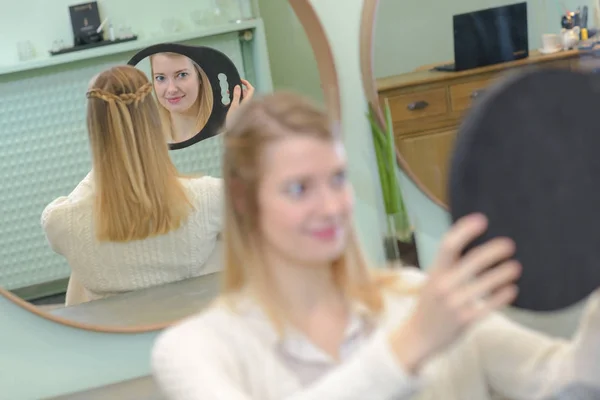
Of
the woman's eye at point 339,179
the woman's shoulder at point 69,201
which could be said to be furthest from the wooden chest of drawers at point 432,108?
the woman's eye at point 339,179

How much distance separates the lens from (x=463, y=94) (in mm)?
1456

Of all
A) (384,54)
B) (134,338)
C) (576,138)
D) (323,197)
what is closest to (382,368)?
(323,197)

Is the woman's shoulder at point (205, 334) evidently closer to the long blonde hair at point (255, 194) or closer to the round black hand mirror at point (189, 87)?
the long blonde hair at point (255, 194)

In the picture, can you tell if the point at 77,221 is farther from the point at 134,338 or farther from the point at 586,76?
the point at 586,76

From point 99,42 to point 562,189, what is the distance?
817 millimetres

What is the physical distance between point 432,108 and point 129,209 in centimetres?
58

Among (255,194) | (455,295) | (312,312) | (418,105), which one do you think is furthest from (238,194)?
(418,105)

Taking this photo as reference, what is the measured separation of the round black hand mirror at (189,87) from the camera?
129 cm

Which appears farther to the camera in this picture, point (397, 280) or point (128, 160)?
point (128, 160)

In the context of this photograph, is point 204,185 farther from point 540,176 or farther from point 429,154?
point 540,176

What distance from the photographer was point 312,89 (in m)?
1.38

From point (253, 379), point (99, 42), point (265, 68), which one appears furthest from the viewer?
point (265, 68)

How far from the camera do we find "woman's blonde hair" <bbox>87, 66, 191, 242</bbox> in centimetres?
125

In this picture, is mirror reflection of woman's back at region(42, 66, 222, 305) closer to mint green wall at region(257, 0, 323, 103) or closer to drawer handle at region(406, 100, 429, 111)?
mint green wall at region(257, 0, 323, 103)
